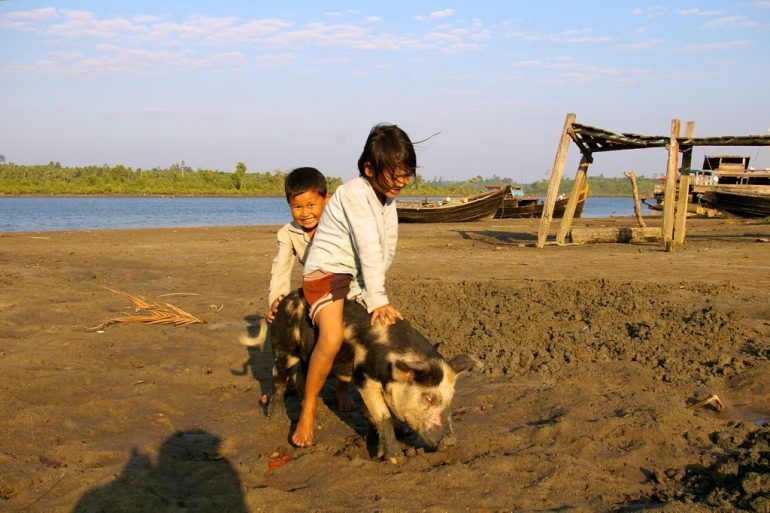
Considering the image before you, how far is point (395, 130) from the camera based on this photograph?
150 inches

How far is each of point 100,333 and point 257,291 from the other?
123 inches

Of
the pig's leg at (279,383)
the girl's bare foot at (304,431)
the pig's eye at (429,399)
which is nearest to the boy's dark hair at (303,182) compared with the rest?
the pig's leg at (279,383)

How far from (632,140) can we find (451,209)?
14.1 metres

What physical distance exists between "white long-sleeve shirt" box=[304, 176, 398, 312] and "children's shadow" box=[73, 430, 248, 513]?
47.6 inches

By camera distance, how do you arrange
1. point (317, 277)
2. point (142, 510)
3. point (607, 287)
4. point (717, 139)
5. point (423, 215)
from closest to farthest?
point (142, 510) < point (317, 277) < point (607, 287) < point (717, 139) < point (423, 215)

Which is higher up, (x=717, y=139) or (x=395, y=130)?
(x=717, y=139)

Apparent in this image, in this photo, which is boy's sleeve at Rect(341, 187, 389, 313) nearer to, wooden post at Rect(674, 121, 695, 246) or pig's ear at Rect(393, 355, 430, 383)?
pig's ear at Rect(393, 355, 430, 383)

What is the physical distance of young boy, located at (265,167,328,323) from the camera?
185 inches

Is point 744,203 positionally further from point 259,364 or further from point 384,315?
point 384,315

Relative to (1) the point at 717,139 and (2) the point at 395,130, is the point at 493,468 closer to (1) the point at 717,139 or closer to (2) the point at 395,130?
(2) the point at 395,130

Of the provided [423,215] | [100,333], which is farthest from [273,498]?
[423,215]

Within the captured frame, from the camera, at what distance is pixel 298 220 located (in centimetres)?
482

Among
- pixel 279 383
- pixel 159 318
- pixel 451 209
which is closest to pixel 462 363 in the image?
pixel 279 383

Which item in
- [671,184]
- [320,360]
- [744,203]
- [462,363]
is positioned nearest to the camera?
[462,363]
